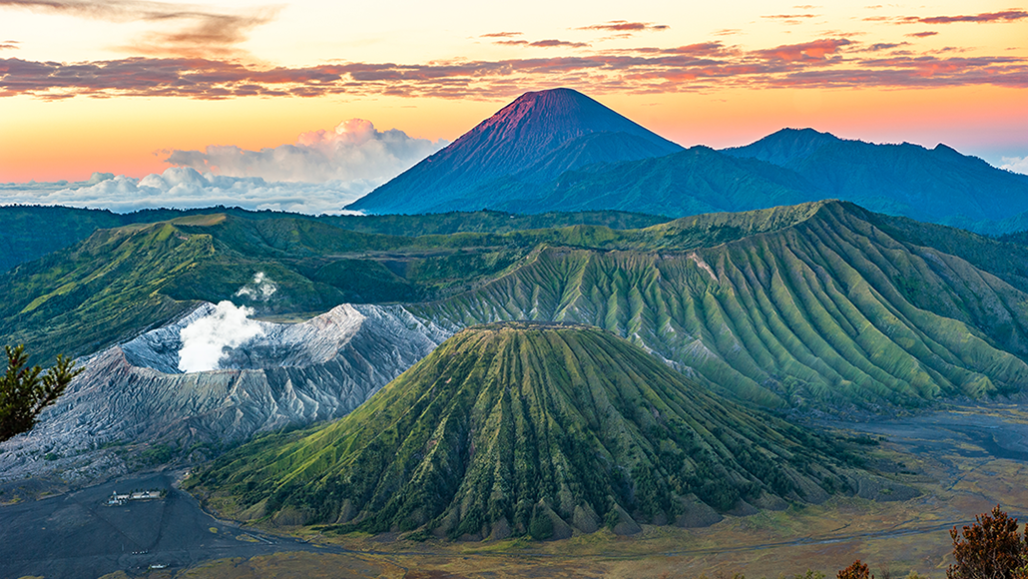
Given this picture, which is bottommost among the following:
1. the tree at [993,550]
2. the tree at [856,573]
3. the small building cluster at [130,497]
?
the small building cluster at [130,497]

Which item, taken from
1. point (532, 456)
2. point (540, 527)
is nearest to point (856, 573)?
point (540, 527)

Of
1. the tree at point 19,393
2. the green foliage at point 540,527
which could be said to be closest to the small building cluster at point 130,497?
the green foliage at point 540,527

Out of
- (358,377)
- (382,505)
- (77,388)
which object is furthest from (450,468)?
(77,388)

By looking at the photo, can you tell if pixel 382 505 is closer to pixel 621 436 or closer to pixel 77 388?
pixel 621 436

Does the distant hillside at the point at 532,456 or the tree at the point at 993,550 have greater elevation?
the tree at the point at 993,550

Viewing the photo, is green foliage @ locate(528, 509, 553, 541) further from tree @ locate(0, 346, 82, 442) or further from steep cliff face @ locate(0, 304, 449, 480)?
tree @ locate(0, 346, 82, 442)

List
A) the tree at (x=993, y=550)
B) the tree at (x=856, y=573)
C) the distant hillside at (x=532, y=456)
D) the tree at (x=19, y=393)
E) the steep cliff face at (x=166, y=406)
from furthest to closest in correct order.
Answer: the steep cliff face at (x=166, y=406) → the distant hillside at (x=532, y=456) → the tree at (x=856, y=573) → the tree at (x=993, y=550) → the tree at (x=19, y=393)

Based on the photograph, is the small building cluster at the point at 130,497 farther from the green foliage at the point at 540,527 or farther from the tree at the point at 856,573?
the tree at the point at 856,573
